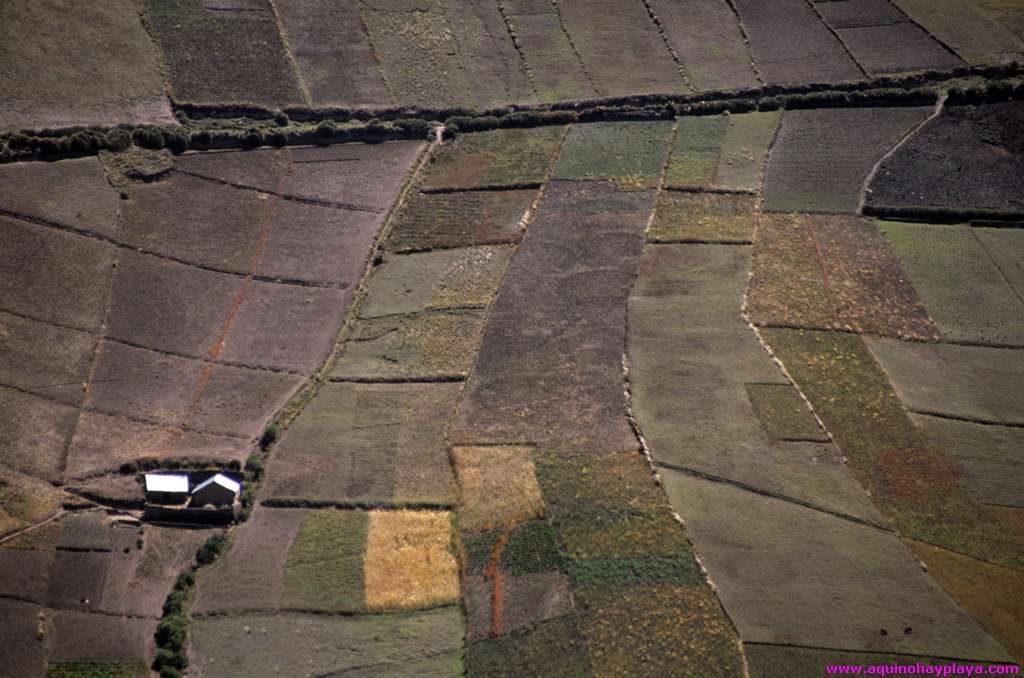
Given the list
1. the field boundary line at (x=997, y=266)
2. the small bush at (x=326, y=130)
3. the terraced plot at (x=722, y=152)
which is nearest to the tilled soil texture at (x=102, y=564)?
the small bush at (x=326, y=130)

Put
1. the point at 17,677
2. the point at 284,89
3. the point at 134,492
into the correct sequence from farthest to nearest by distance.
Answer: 1. the point at 284,89
2. the point at 134,492
3. the point at 17,677

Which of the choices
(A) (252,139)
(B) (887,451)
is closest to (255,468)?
(B) (887,451)

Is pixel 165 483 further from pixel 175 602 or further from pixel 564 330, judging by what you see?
pixel 564 330

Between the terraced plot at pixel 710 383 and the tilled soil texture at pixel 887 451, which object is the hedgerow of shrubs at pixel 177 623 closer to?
the terraced plot at pixel 710 383

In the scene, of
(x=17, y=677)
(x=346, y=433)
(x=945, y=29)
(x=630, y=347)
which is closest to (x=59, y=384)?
(x=346, y=433)

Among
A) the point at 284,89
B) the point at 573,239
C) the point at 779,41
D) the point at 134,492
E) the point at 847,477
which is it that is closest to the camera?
the point at 847,477

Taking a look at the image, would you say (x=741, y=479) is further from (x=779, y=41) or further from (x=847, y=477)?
(x=779, y=41)

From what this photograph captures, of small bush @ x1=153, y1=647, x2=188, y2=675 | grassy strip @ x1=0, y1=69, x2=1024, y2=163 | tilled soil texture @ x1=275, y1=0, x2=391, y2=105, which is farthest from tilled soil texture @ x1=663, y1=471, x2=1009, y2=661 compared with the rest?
tilled soil texture @ x1=275, y1=0, x2=391, y2=105
